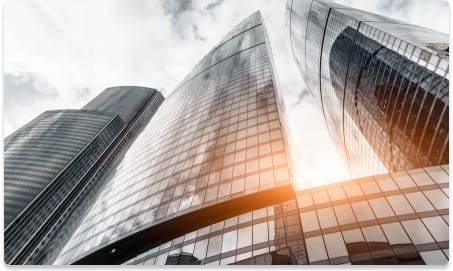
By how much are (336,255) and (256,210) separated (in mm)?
10164

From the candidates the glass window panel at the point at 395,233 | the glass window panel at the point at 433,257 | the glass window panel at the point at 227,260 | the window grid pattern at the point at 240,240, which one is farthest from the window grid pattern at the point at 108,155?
the glass window panel at the point at 433,257

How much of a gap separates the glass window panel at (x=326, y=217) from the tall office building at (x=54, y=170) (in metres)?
81.9

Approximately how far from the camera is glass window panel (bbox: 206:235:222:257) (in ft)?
76.0

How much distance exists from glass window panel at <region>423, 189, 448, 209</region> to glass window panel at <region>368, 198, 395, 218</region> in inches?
89.3

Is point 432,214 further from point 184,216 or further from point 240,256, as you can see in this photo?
point 184,216

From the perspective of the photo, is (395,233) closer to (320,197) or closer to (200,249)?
(320,197)

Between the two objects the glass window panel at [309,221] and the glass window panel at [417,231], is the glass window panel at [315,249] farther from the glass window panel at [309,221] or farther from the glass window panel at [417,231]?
the glass window panel at [417,231]

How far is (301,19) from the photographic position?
103 m

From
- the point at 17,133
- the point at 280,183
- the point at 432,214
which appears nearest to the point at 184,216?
the point at 280,183

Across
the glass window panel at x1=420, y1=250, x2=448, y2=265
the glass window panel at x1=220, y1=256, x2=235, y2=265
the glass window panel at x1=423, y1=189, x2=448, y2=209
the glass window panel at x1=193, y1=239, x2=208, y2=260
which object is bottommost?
the glass window panel at x1=193, y1=239, x2=208, y2=260

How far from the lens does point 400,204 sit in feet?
64.7

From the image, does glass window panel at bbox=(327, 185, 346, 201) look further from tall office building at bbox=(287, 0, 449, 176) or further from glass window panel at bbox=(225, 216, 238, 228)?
tall office building at bbox=(287, 0, 449, 176)

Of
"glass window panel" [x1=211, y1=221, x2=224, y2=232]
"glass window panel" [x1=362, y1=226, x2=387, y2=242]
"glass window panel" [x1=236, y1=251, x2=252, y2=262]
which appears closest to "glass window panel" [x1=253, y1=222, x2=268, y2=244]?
"glass window panel" [x1=236, y1=251, x2=252, y2=262]

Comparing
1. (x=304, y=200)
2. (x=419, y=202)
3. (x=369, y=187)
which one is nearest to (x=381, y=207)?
(x=419, y=202)
